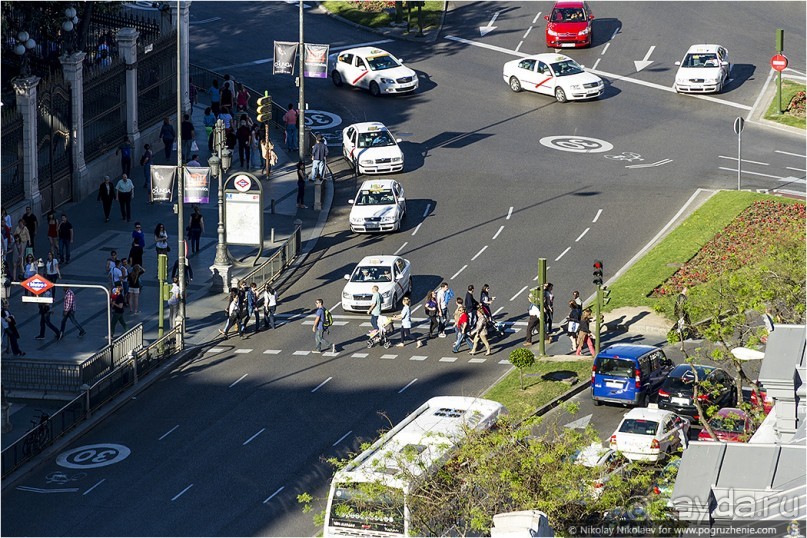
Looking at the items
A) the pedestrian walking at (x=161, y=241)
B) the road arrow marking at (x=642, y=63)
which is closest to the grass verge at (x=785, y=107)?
the road arrow marking at (x=642, y=63)

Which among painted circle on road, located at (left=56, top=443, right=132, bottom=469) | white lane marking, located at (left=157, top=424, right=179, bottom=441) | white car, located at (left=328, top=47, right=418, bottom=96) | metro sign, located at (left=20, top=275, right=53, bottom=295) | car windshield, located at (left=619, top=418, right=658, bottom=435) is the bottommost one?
painted circle on road, located at (left=56, top=443, right=132, bottom=469)

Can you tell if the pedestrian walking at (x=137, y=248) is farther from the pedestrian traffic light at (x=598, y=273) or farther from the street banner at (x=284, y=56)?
the pedestrian traffic light at (x=598, y=273)

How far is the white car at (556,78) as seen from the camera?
6569 centimetres

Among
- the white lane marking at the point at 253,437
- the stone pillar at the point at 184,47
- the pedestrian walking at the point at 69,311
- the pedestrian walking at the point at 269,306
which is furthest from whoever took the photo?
the stone pillar at the point at 184,47

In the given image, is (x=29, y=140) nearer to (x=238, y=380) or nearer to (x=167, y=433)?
(x=238, y=380)

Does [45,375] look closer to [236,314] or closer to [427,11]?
[236,314]

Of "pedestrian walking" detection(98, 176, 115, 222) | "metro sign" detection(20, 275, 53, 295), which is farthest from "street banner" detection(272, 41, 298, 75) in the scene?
"metro sign" detection(20, 275, 53, 295)

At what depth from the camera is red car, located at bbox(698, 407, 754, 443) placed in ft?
115

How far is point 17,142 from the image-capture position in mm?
53250

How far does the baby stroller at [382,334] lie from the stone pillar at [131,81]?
1904cm

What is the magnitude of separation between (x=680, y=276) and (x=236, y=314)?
1348cm

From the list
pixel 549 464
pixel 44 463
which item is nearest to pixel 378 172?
pixel 44 463

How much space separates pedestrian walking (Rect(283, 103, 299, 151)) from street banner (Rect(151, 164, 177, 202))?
15882 mm

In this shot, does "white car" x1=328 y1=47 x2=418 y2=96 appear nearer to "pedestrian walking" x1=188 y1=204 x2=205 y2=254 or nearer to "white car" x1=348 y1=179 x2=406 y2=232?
"white car" x1=348 y1=179 x2=406 y2=232
